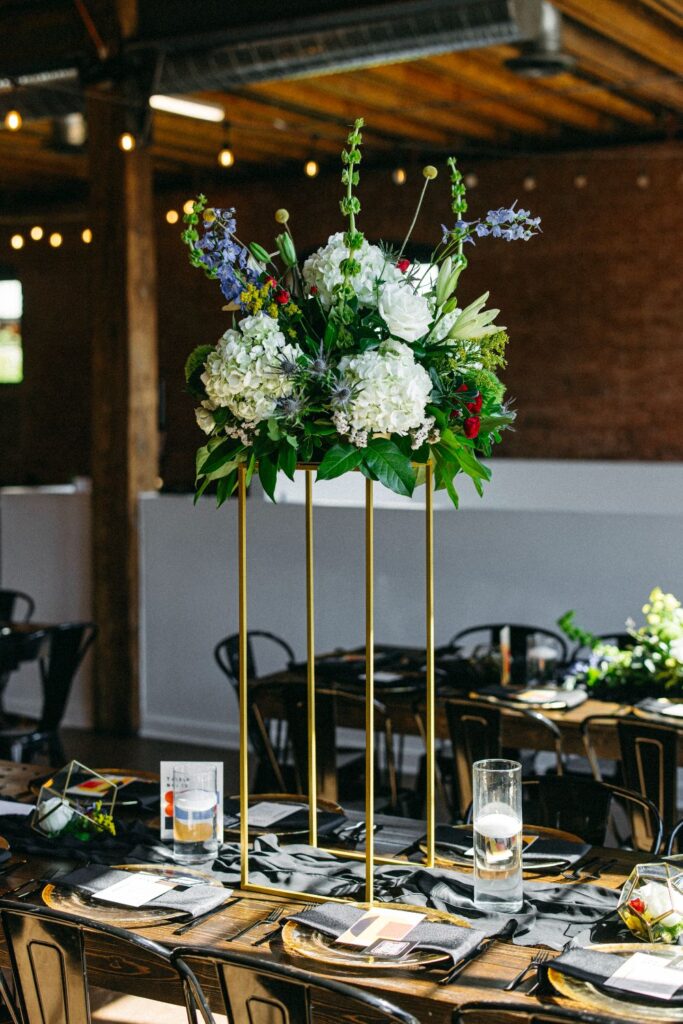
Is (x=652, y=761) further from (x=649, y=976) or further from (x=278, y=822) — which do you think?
(x=649, y=976)

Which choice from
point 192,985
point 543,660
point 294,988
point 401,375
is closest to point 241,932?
point 192,985

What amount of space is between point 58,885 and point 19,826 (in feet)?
1.48

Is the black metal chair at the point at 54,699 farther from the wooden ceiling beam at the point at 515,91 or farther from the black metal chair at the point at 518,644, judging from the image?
the wooden ceiling beam at the point at 515,91

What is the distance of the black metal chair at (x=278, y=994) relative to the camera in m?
2.01

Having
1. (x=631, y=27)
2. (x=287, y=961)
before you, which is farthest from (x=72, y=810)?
(x=631, y=27)

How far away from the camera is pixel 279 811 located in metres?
3.25

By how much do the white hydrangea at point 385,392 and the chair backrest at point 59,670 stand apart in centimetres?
369

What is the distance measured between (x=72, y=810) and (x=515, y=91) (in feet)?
23.9

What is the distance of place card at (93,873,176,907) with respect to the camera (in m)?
2.62

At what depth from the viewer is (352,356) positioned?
2389 millimetres

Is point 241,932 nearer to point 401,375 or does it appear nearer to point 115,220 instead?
point 401,375

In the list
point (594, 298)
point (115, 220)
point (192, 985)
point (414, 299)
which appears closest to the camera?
point (192, 985)

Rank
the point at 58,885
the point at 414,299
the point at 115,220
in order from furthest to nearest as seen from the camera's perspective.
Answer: the point at 115,220 < the point at 58,885 < the point at 414,299

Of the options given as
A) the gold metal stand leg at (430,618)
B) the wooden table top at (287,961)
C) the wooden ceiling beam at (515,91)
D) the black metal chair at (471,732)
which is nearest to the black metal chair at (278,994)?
the wooden table top at (287,961)
